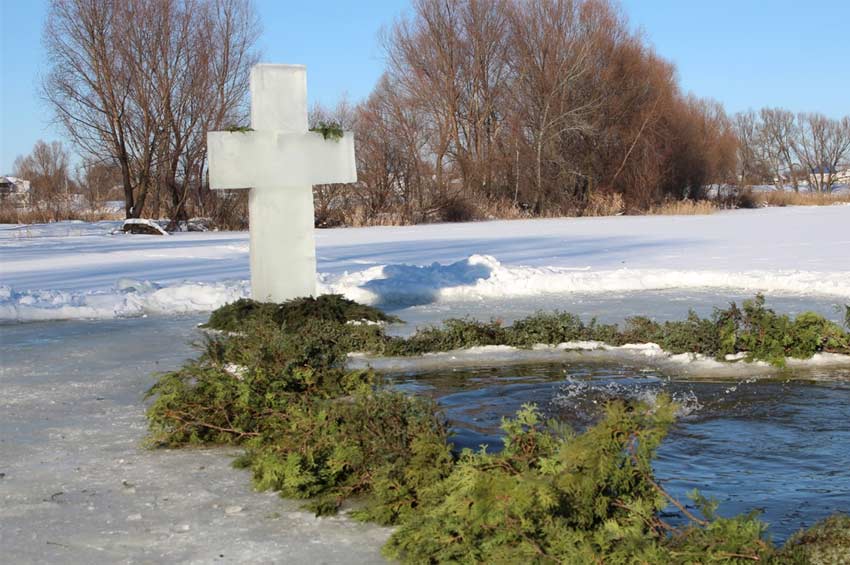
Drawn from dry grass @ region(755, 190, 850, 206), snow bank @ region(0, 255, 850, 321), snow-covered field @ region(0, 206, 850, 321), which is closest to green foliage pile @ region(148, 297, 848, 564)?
snow bank @ region(0, 255, 850, 321)

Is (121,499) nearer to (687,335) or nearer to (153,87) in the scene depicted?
(687,335)

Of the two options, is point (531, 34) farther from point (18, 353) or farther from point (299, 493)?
point (299, 493)

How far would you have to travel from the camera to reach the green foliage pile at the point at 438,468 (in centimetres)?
356

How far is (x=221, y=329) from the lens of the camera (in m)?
10.8

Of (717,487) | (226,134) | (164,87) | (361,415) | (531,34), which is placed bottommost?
(717,487)

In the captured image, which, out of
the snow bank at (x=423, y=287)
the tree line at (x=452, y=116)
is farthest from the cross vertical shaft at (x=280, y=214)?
the tree line at (x=452, y=116)

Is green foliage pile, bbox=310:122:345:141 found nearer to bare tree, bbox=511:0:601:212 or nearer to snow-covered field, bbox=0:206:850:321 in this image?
snow-covered field, bbox=0:206:850:321

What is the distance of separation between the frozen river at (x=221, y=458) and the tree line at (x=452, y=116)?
3262 centimetres

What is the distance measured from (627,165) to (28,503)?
5009 centimetres

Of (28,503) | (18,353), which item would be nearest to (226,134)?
(18,353)

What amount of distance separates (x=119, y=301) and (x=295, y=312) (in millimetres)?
3233

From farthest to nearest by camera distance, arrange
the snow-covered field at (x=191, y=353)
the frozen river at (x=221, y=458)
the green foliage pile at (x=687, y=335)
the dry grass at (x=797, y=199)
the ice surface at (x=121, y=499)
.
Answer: the dry grass at (x=797, y=199) < the green foliage pile at (x=687, y=335) < the snow-covered field at (x=191, y=353) < the frozen river at (x=221, y=458) < the ice surface at (x=121, y=499)

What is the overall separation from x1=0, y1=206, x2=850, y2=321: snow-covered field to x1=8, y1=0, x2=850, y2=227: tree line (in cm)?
810

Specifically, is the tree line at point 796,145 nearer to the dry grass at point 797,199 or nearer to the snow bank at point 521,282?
the dry grass at point 797,199
